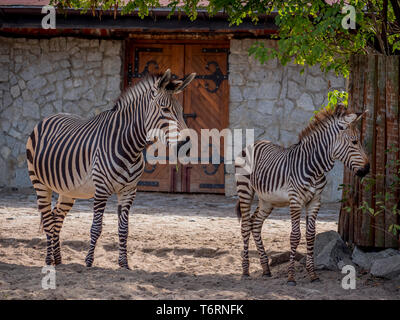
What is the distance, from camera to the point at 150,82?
5820mm

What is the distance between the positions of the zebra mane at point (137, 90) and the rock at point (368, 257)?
285cm

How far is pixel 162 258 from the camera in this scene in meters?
6.86

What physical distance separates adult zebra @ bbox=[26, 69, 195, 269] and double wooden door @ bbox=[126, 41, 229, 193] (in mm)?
5677

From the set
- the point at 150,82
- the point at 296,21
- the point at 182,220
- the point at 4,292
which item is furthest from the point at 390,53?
the point at 4,292

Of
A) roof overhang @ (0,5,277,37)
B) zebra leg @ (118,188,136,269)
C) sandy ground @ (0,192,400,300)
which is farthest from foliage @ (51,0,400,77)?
roof overhang @ (0,5,277,37)

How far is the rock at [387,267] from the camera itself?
5.39 metres

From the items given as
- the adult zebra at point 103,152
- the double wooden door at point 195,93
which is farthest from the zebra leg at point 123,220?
the double wooden door at point 195,93

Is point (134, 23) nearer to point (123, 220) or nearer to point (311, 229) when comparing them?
point (123, 220)

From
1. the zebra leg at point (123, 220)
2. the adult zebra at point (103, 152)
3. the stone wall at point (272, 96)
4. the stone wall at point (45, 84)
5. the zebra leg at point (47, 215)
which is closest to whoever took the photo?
the adult zebra at point (103, 152)

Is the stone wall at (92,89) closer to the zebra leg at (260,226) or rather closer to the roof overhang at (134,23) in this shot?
the roof overhang at (134,23)

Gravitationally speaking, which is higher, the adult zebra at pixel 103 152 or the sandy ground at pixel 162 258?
the adult zebra at pixel 103 152

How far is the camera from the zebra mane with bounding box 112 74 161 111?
583 cm

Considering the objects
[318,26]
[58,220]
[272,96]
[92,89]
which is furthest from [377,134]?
[92,89]
